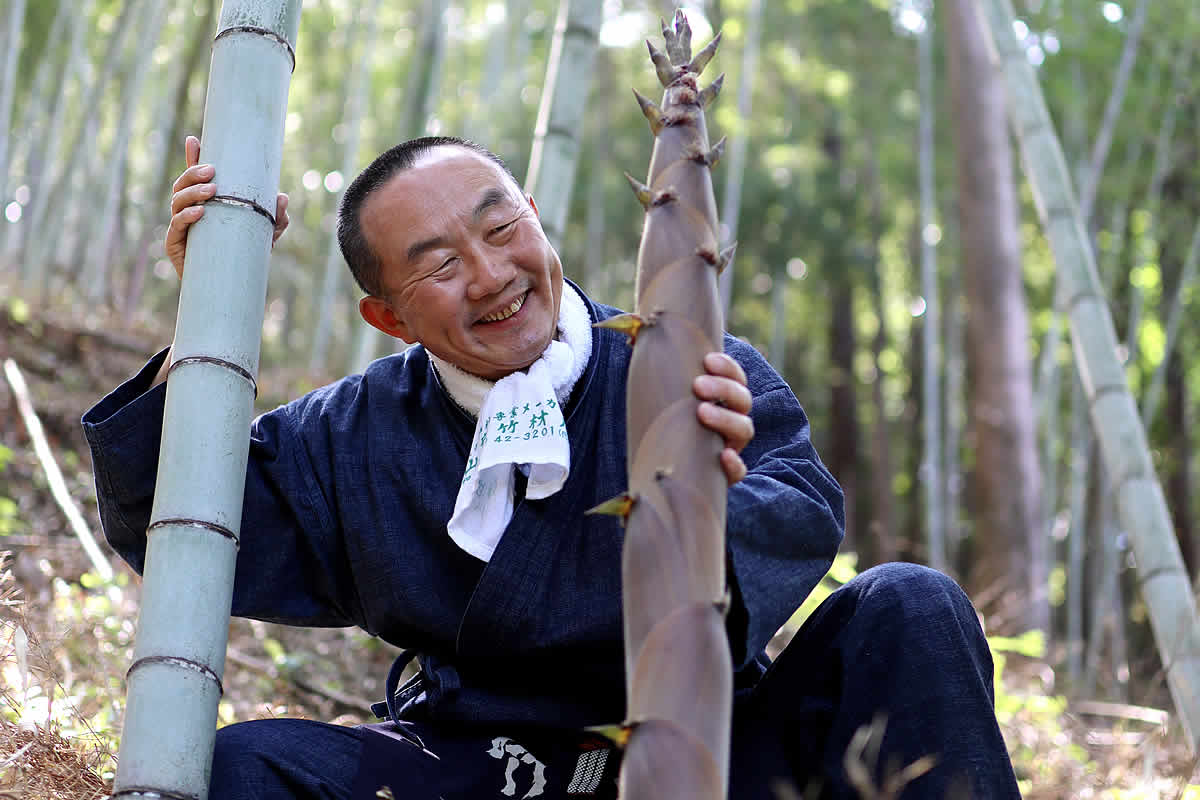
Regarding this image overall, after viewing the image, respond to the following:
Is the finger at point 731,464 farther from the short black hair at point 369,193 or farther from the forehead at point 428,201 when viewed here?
the short black hair at point 369,193

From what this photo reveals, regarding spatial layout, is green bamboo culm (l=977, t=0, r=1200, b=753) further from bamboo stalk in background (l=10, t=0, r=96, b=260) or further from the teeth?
bamboo stalk in background (l=10, t=0, r=96, b=260)

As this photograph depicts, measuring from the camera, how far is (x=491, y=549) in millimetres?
1773

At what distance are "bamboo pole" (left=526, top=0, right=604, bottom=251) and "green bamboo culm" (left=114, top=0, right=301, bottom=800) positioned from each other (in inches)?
45.2

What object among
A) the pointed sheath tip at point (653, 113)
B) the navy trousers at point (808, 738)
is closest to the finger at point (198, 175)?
the pointed sheath tip at point (653, 113)

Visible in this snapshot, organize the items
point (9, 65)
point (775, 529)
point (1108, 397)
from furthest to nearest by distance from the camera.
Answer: point (9, 65) → point (1108, 397) → point (775, 529)

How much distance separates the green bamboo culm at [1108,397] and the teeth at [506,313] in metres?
1.84

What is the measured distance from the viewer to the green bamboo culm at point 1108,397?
277 centimetres

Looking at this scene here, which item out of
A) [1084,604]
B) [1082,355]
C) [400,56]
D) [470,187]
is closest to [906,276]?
[1084,604]

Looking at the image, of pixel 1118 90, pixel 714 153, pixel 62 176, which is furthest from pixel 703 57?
pixel 62 176

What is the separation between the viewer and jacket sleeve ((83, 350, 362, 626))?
171cm

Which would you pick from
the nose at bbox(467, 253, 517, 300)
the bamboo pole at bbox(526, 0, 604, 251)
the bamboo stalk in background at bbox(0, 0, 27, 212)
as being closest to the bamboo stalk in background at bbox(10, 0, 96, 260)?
the bamboo stalk in background at bbox(0, 0, 27, 212)

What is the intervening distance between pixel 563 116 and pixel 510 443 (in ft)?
4.62

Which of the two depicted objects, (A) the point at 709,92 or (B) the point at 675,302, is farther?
(A) the point at 709,92

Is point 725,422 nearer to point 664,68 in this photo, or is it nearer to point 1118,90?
point 664,68
